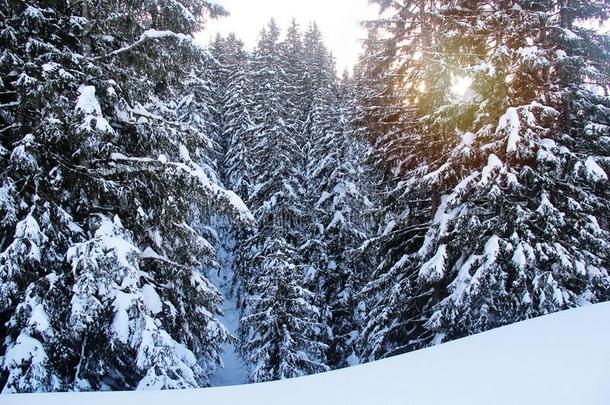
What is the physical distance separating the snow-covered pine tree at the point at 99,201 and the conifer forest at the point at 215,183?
0.03 m

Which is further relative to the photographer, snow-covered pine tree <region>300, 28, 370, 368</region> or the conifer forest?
snow-covered pine tree <region>300, 28, 370, 368</region>

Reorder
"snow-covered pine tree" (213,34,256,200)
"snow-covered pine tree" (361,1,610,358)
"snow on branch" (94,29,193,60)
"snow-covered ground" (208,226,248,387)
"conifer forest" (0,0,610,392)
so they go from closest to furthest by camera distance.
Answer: "conifer forest" (0,0,610,392)
"snow on branch" (94,29,193,60)
"snow-covered pine tree" (361,1,610,358)
"snow-covered ground" (208,226,248,387)
"snow-covered pine tree" (213,34,256,200)

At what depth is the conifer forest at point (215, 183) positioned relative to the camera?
6619 mm

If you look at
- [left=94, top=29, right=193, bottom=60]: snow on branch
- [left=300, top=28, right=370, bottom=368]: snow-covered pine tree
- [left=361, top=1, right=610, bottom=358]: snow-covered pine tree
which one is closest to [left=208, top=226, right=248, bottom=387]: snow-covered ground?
[left=300, top=28, right=370, bottom=368]: snow-covered pine tree

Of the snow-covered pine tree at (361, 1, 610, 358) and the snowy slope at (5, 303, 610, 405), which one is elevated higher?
the snow-covered pine tree at (361, 1, 610, 358)

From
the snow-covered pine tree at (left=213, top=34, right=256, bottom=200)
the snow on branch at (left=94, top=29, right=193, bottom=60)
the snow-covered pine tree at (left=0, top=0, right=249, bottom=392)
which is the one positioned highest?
the snow-covered pine tree at (left=213, top=34, right=256, bottom=200)

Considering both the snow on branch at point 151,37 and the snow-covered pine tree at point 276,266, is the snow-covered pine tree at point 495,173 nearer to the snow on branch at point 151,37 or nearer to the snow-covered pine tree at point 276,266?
the snow-covered pine tree at point 276,266

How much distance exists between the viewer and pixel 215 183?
414 inches

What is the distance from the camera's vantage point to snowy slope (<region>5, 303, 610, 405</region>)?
319 cm

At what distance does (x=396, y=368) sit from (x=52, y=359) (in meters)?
5.21

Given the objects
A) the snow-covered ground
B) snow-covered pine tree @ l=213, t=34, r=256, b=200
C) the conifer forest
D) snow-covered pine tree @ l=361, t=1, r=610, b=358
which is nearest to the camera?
the conifer forest

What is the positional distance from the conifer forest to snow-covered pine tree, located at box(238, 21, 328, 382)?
1201 mm

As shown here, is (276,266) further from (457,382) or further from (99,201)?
(457,382)

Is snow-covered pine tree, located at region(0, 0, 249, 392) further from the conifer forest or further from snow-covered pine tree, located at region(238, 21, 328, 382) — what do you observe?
snow-covered pine tree, located at region(238, 21, 328, 382)
